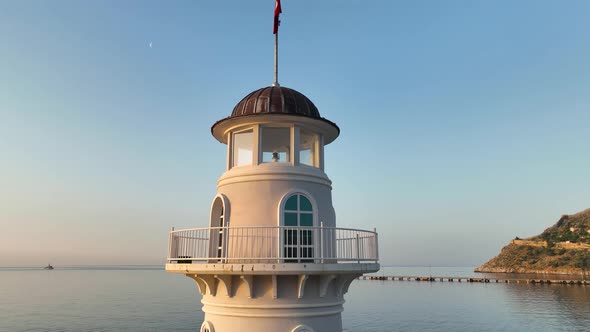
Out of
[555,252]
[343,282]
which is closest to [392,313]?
[343,282]

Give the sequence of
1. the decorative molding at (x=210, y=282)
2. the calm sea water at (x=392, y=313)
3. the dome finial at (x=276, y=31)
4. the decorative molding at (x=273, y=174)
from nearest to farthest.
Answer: the decorative molding at (x=210, y=282) < the decorative molding at (x=273, y=174) < the dome finial at (x=276, y=31) < the calm sea water at (x=392, y=313)

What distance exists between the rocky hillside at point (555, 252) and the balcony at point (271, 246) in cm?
15021

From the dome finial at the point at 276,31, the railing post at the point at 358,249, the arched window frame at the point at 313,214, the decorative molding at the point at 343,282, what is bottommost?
the decorative molding at the point at 343,282

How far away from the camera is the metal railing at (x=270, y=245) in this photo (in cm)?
926

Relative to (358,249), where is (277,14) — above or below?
above

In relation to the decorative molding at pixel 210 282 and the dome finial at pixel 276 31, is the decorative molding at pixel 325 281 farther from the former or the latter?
the dome finial at pixel 276 31

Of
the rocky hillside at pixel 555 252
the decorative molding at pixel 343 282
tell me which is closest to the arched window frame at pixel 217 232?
the decorative molding at pixel 343 282

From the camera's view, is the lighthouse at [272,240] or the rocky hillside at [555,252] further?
the rocky hillside at [555,252]

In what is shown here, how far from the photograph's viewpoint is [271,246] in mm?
9305

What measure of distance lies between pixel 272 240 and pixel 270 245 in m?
0.13

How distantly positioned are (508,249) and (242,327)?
659 ft

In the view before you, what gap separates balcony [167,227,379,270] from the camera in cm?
924

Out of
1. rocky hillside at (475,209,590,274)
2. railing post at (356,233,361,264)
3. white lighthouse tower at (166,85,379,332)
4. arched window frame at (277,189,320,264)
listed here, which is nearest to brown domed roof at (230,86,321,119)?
white lighthouse tower at (166,85,379,332)

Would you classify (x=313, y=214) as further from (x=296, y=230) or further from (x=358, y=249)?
(x=358, y=249)
